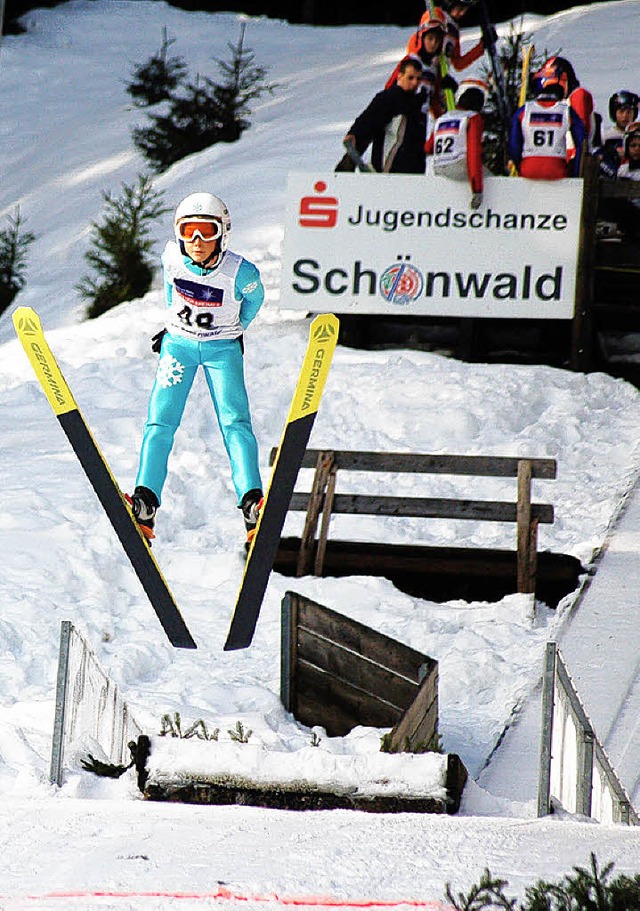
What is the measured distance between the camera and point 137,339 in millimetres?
12508

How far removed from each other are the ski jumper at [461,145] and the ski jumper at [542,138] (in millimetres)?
398

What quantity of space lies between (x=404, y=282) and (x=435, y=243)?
1.24ft

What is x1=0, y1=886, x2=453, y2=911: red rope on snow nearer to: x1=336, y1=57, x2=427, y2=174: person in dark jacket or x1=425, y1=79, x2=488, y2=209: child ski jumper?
x1=425, y1=79, x2=488, y2=209: child ski jumper

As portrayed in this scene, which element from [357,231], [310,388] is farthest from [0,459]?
[310,388]

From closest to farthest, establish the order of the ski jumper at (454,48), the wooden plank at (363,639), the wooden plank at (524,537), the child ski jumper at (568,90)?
the wooden plank at (363,639)
the wooden plank at (524,537)
the child ski jumper at (568,90)
the ski jumper at (454,48)

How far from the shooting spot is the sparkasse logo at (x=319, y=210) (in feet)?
38.3

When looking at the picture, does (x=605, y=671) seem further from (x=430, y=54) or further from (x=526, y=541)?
(x=430, y=54)

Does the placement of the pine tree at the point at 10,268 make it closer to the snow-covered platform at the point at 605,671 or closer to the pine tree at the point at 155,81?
the pine tree at the point at 155,81

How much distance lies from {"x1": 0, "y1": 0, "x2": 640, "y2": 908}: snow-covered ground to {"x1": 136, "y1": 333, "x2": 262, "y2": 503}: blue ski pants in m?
1.25

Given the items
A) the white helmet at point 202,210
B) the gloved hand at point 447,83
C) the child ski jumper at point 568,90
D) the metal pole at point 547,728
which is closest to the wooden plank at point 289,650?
the white helmet at point 202,210

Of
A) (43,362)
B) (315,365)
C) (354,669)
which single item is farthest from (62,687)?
(354,669)

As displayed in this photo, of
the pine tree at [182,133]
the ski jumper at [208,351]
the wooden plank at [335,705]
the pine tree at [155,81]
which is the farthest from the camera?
the pine tree at [155,81]

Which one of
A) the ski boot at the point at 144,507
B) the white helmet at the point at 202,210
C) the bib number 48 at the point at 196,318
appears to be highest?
the white helmet at the point at 202,210

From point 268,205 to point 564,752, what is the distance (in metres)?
10.1
